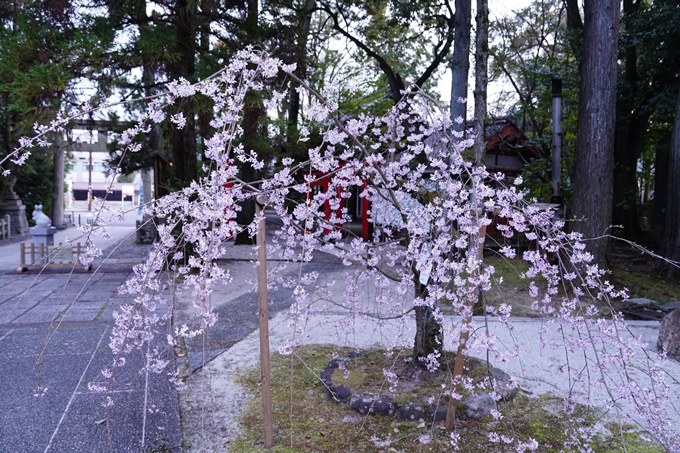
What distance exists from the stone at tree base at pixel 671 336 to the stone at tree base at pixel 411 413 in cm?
287

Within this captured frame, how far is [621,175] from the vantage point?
1045 centimetres

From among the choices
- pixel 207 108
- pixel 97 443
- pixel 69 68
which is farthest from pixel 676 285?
pixel 69 68

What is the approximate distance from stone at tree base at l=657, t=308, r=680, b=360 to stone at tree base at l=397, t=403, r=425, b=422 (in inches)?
113

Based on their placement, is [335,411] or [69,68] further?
[69,68]

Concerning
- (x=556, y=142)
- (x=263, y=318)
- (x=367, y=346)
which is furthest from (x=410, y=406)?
(x=556, y=142)

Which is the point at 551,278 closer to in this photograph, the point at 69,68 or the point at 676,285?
the point at 676,285

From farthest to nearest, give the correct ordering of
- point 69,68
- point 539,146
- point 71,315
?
point 539,146 < point 69,68 < point 71,315

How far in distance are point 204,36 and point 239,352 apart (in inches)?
235

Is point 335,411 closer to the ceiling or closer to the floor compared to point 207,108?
closer to the floor

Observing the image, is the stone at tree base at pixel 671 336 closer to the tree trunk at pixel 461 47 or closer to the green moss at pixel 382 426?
the green moss at pixel 382 426

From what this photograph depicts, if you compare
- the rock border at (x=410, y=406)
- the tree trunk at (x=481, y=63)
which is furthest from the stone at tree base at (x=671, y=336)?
the tree trunk at (x=481, y=63)

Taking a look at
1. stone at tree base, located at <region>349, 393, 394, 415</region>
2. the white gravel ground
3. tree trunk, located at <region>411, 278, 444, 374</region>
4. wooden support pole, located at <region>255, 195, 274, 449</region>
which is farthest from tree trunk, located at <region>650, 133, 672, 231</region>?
wooden support pole, located at <region>255, 195, 274, 449</region>

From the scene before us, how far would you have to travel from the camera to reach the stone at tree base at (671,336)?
4.23 m

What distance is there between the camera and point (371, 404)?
2967 millimetres
